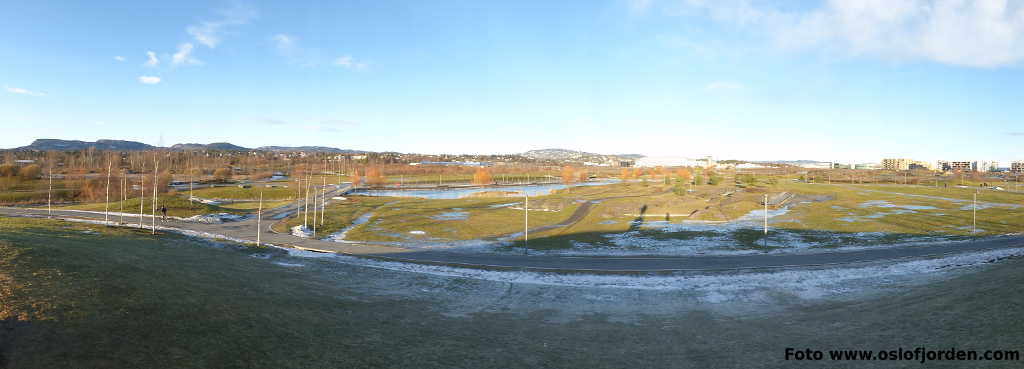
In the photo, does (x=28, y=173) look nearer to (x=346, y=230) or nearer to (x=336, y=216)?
(x=336, y=216)

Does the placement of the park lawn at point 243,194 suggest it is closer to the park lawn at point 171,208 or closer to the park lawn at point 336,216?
the park lawn at point 336,216

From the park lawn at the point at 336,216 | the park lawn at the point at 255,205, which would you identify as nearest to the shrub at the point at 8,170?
Answer: the park lawn at the point at 255,205

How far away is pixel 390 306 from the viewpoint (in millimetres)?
21312

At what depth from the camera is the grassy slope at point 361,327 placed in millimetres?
12703

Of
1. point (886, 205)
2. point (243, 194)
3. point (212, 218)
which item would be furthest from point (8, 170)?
point (886, 205)

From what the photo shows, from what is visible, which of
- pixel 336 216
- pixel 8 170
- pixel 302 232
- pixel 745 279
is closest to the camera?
pixel 745 279

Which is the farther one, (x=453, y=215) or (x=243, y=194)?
(x=243, y=194)

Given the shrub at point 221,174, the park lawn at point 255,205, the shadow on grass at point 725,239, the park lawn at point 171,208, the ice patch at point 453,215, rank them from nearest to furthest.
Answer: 1. the shadow on grass at point 725,239
2. the park lawn at point 171,208
3. the ice patch at point 453,215
4. the park lawn at point 255,205
5. the shrub at point 221,174

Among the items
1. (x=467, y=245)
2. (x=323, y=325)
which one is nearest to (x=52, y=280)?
(x=323, y=325)

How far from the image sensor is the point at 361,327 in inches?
680

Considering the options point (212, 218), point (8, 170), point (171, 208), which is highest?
point (8, 170)

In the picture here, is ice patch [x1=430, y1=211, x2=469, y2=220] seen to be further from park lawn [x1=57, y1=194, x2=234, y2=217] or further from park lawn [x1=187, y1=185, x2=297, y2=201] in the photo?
park lawn [x1=187, y1=185, x2=297, y2=201]

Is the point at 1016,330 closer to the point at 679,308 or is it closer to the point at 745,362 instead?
the point at 745,362

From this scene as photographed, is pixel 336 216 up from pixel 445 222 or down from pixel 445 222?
down
